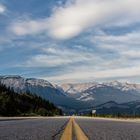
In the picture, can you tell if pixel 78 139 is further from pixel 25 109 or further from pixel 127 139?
pixel 25 109

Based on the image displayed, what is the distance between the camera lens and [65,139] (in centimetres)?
1005

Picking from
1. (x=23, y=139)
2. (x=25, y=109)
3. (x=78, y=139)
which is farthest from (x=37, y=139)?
(x=25, y=109)

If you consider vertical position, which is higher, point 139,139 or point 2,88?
point 2,88

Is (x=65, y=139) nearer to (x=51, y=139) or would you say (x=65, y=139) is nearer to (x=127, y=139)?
(x=51, y=139)

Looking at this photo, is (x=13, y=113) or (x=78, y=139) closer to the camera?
(x=78, y=139)

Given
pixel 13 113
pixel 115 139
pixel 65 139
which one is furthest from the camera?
pixel 13 113

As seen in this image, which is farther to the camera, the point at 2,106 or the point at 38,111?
the point at 38,111

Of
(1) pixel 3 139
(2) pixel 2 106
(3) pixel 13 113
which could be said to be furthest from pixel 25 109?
(1) pixel 3 139

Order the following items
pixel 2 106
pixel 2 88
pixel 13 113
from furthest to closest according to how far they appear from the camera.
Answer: pixel 2 88 < pixel 13 113 < pixel 2 106

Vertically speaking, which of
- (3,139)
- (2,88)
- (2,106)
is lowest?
(3,139)

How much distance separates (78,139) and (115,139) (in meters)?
1.26

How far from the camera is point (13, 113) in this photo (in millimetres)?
133750

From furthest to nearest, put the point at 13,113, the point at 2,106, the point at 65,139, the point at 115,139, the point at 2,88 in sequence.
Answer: the point at 2,88 → the point at 13,113 → the point at 2,106 → the point at 115,139 → the point at 65,139

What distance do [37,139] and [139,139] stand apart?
297 cm
